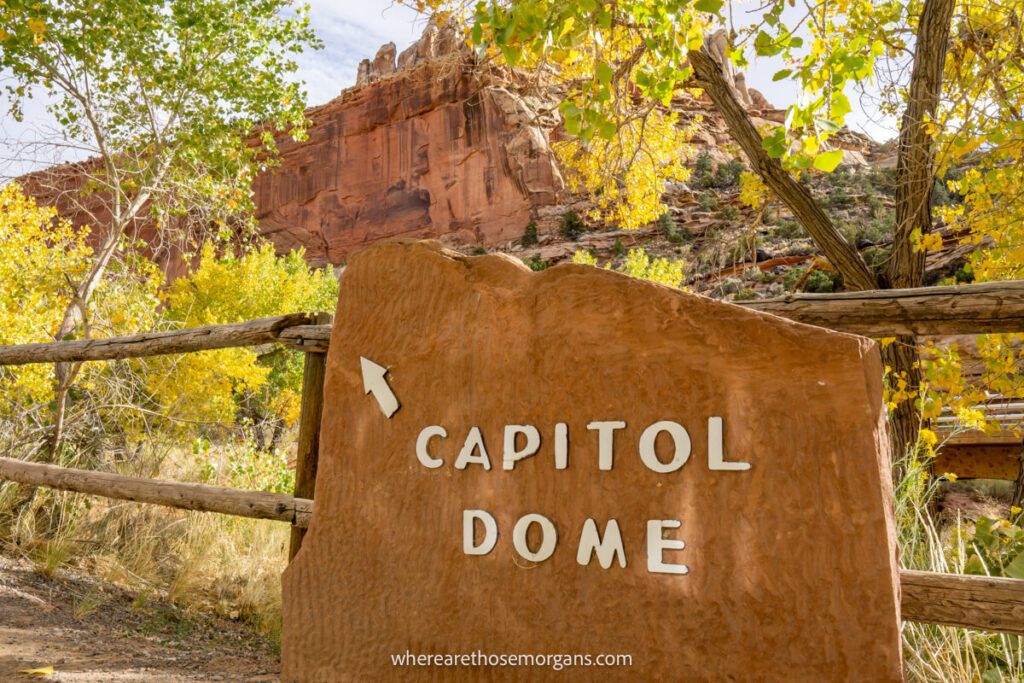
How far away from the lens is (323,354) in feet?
10.3

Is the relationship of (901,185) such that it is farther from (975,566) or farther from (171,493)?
(171,493)

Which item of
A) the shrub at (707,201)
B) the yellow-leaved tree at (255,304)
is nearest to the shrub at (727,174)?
the shrub at (707,201)

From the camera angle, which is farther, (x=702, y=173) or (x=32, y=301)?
(x=702, y=173)

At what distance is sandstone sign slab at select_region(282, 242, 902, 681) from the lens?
6.19 feet

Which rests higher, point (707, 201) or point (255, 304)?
point (707, 201)

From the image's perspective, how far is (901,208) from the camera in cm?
529

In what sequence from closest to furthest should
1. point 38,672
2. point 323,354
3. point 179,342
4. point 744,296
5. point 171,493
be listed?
1. point 38,672
2. point 323,354
3. point 171,493
4. point 179,342
5. point 744,296

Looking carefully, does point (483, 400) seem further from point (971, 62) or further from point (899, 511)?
point (971, 62)

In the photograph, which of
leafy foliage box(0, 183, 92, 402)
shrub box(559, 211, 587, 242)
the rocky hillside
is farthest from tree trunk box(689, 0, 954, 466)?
shrub box(559, 211, 587, 242)

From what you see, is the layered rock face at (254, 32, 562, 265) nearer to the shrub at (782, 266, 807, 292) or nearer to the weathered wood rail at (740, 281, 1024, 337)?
the shrub at (782, 266, 807, 292)

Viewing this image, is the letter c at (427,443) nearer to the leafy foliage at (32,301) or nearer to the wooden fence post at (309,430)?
the wooden fence post at (309,430)

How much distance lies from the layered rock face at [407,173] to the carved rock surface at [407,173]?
0.06m

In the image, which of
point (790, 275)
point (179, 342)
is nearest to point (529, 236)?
point (790, 275)

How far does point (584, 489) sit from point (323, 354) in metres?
1.40
